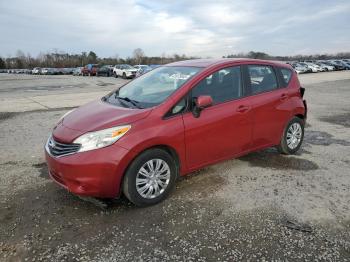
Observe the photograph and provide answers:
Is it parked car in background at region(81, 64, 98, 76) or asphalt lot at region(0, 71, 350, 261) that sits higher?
parked car in background at region(81, 64, 98, 76)

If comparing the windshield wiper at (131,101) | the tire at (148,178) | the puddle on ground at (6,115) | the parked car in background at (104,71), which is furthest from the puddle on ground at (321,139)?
the parked car in background at (104,71)

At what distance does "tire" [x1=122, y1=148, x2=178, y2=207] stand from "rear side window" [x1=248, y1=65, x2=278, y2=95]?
73.2 inches

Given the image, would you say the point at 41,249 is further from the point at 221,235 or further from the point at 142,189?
the point at 221,235

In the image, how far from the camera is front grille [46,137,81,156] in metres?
3.80

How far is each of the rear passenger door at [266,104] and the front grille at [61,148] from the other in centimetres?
261

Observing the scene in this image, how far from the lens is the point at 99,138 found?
3.77 meters

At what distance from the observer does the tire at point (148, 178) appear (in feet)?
12.8

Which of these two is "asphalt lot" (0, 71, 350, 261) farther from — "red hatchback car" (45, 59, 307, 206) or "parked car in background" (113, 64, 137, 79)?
"parked car in background" (113, 64, 137, 79)

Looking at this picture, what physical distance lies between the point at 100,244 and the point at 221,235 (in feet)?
3.96

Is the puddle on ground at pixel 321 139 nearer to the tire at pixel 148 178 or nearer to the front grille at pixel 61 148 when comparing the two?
the tire at pixel 148 178

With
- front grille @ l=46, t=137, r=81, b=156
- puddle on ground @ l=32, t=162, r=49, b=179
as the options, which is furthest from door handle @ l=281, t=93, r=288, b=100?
puddle on ground @ l=32, t=162, r=49, b=179

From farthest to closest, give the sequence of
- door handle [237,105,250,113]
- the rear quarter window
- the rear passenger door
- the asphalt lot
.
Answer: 1. the rear quarter window
2. the rear passenger door
3. door handle [237,105,250,113]
4. the asphalt lot

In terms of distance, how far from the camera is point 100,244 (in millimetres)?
3354

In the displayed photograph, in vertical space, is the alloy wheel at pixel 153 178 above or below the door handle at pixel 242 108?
below
